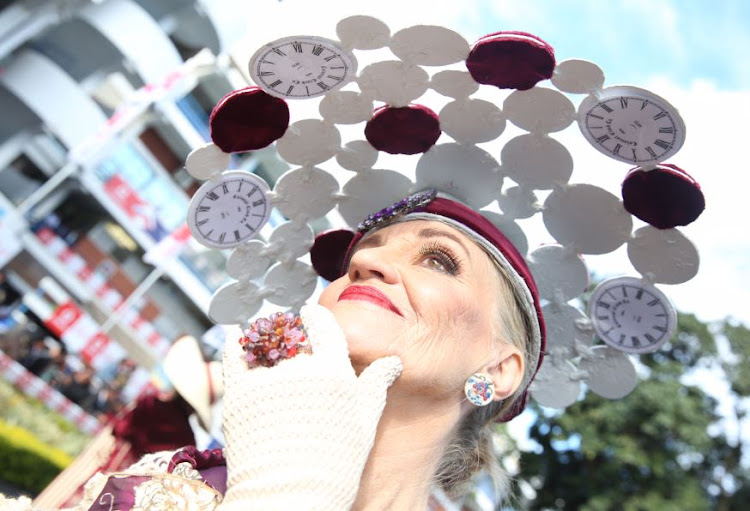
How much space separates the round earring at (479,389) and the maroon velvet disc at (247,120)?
123 centimetres

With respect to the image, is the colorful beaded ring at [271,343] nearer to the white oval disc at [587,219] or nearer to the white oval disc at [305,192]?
the white oval disc at [305,192]

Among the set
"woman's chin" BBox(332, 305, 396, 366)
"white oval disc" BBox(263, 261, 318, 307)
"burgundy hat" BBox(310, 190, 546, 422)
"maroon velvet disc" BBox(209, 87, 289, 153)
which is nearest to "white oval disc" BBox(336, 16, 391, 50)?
"maroon velvet disc" BBox(209, 87, 289, 153)

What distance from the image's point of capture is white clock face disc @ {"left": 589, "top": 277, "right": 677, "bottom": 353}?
10.3 ft

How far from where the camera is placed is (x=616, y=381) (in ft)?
11.1

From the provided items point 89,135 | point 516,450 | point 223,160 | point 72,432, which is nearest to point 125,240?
point 89,135

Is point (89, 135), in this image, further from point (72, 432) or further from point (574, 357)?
point (574, 357)

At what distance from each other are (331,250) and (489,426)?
3.48 ft

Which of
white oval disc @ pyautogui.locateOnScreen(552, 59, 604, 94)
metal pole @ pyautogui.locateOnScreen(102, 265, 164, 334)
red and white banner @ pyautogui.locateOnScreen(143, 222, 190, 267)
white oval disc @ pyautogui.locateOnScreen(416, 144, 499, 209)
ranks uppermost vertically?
white oval disc @ pyautogui.locateOnScreen(552, 59, 604, 94)

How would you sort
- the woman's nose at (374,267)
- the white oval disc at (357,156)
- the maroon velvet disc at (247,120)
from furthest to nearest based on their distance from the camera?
the white oval disc at (357,156)
the maroon velvet disc at (247,120)
the woman's nose at (374,267)

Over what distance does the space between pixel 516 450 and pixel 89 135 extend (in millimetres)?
11951

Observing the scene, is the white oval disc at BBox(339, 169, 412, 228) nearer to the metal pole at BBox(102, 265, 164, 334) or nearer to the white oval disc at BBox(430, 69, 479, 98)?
the white oval disc at BBox(430, 69, 479, 98)

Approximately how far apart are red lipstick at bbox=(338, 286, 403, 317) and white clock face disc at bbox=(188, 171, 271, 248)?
33.5 inches

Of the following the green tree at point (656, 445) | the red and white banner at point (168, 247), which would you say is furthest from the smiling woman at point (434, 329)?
the red and white banner at point (168, 247)

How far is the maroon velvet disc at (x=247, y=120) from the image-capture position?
2.77 m
